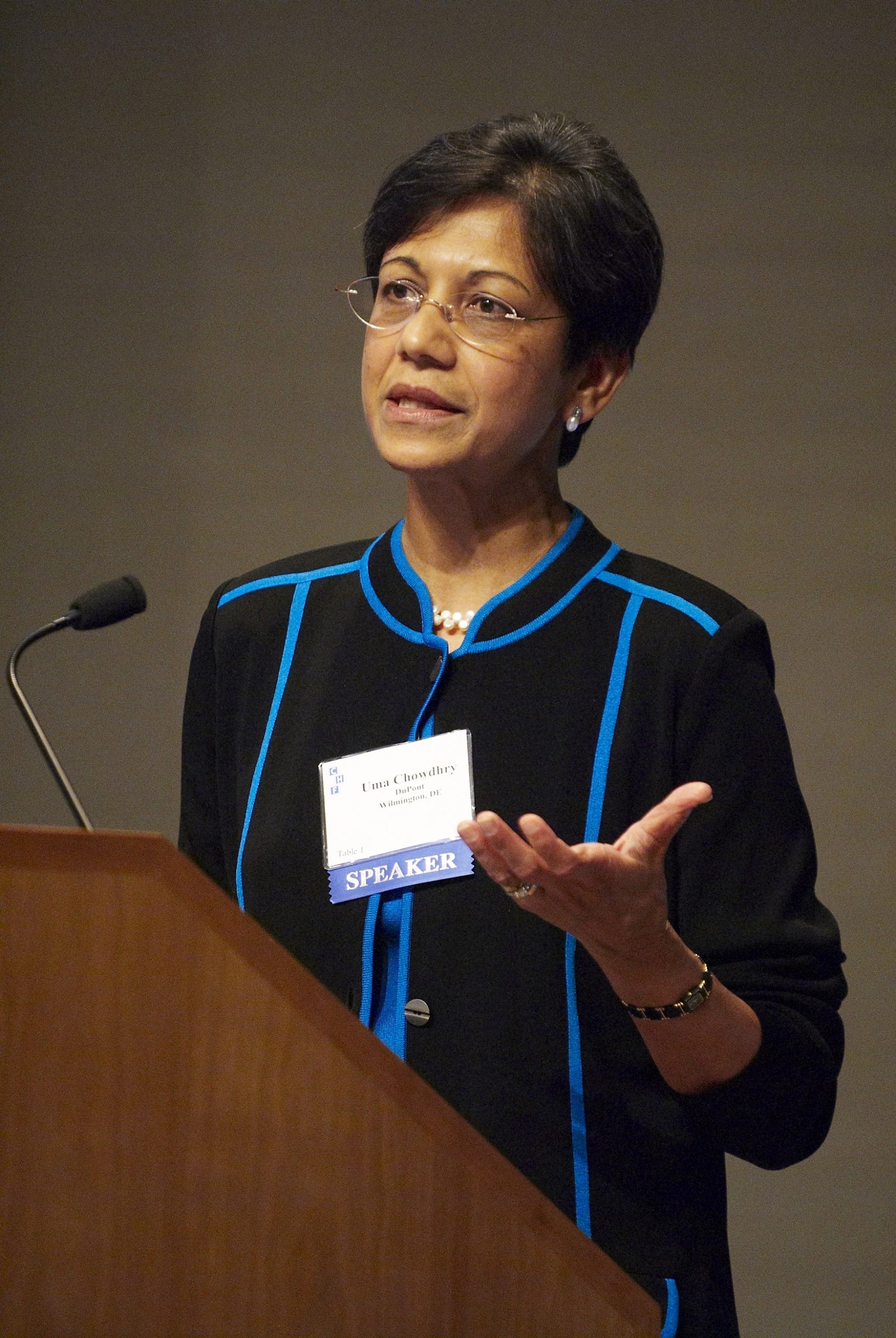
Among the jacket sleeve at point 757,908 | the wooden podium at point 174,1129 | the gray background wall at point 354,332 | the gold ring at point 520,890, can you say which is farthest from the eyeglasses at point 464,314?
the gray background wall at point 354,332

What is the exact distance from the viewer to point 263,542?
329 cm

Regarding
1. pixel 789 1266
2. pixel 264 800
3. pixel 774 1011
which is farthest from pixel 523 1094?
pixel 789 1266

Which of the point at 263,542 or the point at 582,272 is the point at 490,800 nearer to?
the point at 582,272

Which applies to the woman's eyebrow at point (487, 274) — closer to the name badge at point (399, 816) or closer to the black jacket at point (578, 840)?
the black jacket at point (578, 840)

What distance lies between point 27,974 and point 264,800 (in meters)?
0.74

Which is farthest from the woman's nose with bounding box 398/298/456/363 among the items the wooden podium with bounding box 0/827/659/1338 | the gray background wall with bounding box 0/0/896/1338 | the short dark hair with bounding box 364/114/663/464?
the gray background wall with bounding box 0/0/896/1338

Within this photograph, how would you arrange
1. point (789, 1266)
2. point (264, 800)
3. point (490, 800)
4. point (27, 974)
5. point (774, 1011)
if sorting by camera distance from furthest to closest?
point (789, 1266) < point (264, 800) < point (490, 800) < point (774, 1011) < point (27, 974)

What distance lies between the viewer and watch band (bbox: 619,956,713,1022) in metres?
1.27

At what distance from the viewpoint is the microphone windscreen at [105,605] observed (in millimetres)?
1400

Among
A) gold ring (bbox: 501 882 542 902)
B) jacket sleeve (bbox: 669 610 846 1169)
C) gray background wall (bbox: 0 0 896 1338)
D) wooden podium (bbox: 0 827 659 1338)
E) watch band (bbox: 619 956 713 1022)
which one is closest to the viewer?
wooden podium (bbox: 0 827 659 1338)

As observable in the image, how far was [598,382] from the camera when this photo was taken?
1672 millimetres

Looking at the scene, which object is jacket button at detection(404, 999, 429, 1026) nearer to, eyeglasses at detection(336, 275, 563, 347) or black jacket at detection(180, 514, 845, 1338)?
black jacket at detection(180, 514, 845, 1338)

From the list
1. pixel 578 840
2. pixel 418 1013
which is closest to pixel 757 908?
pixel 578 840

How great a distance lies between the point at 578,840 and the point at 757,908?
0.18 metres
